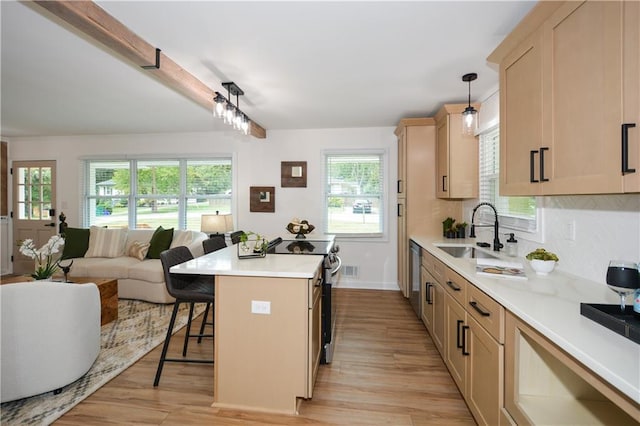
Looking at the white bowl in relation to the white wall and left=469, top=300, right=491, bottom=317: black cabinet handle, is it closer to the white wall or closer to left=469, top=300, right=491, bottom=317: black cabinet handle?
left=469, top=300, right=491, bottom=317: black cabinet handle

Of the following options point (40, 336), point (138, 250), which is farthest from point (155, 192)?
point (40, 336)

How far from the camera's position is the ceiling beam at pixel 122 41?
5.61 ft

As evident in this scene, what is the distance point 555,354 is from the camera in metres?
1.13

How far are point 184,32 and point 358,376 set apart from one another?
2841mm

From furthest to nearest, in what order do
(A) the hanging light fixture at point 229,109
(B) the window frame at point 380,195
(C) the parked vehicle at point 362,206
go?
(C) the parked vehicle at point 362,206 → (B) the window frame at point 380,195 → (A) the hanging light fixture at point 229,109

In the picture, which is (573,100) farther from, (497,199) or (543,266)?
(497,199)

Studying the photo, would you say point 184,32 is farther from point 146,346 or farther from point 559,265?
point 559,265

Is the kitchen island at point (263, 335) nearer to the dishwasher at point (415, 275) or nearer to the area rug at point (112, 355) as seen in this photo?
the area rug at point (112, 355)

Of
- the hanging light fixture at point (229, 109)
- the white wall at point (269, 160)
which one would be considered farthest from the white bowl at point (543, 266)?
the white wall at point (269, 160)

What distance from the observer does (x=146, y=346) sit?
2830mm

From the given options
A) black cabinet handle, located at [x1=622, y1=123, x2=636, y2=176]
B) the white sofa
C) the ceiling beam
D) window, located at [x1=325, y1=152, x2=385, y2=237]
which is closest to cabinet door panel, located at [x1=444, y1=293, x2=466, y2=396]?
black cabinet handle, located at [x1=622, y1=123, x2=636, y2=176]

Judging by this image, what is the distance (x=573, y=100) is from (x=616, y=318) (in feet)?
2.97

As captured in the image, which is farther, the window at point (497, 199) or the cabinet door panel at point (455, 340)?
the window at point (497, 199)

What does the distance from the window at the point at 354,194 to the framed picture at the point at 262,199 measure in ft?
2.92
